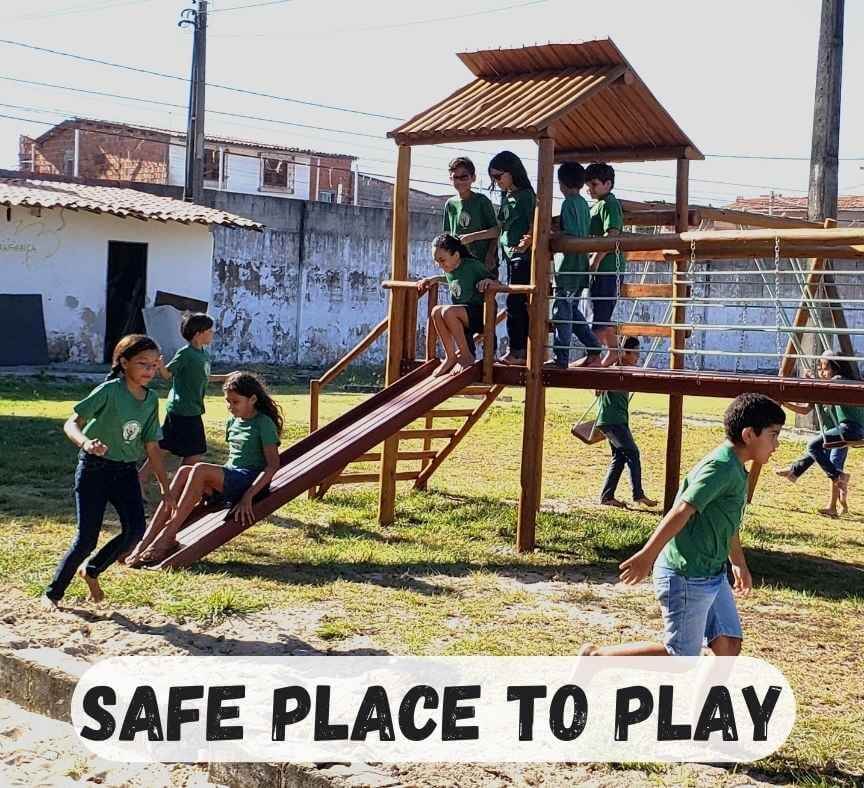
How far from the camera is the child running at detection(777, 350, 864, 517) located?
10.4m

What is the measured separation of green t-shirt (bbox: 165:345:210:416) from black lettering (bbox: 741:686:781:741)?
4.86 meters

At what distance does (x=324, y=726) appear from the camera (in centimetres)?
488

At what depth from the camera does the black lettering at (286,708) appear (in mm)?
4828

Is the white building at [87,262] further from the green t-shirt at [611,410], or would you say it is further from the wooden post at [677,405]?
the wooden post at [677,405]

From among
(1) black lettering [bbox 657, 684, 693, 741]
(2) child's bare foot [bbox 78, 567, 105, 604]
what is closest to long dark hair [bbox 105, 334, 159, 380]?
(2) child's bare foot [bbox 78, 567, 105, 604]

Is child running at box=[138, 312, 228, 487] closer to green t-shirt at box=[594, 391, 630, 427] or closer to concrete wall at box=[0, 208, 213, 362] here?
green t-shirt at box=[594, 391, 630, 427]

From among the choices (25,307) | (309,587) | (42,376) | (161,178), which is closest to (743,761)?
(309,587)

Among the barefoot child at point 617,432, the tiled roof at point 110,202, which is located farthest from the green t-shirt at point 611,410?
the tiled roof at point 110,202

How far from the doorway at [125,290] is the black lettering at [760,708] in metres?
19.7

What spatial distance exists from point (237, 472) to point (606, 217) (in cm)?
366

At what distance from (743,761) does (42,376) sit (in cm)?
1752

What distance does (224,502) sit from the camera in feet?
26.8

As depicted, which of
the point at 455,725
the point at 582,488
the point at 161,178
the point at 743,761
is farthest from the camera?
the point at 161,178

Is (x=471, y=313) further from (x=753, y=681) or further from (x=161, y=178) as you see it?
(x=161, y=178)
